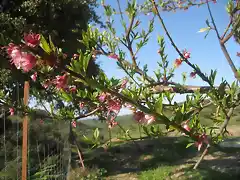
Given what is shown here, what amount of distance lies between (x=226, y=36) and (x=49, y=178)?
3.70 metres

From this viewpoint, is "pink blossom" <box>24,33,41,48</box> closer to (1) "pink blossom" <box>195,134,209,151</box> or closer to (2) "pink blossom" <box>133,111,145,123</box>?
(2) "pink blossom" <box>133,111,145,123</box>

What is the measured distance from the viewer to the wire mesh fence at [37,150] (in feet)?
15.0

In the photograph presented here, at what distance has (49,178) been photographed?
4.76 meters

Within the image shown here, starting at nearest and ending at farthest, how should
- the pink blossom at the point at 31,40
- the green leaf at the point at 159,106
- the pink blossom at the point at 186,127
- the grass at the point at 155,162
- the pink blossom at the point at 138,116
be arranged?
the pink blossom at the point at 31,40 → the green leaf at the point at 159,106 → the pink blossom at the point at 186,127 → the pink blossom at the point at 138,116 → the grass at the point at 155,162

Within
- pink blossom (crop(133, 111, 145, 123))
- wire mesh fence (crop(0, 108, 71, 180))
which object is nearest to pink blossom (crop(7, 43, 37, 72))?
pink blossom (crop(133, 111, 145, 123))

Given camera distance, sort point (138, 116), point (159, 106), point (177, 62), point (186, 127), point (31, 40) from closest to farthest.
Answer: point (31, 40) → point (159, 106) → point (186, 127) → point (138, 116) → point (177, 62)

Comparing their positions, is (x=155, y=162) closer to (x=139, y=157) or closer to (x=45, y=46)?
(x=139, y=157)

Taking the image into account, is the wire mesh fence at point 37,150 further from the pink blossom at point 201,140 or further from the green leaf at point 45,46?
the green leaf at point 45,46

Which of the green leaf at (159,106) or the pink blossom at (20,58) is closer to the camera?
the pink blossom at (20,58)

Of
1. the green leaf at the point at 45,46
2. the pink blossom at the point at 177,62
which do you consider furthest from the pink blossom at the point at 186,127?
the pink blossom at the point at 177,62

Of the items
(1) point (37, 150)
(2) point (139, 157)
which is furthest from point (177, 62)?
(2) point (139, 157)

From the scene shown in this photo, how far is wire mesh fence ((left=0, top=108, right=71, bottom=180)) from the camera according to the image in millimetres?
4568

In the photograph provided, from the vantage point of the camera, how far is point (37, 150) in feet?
17.1

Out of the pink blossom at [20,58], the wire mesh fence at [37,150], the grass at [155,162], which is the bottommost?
the grass at [155,162]
